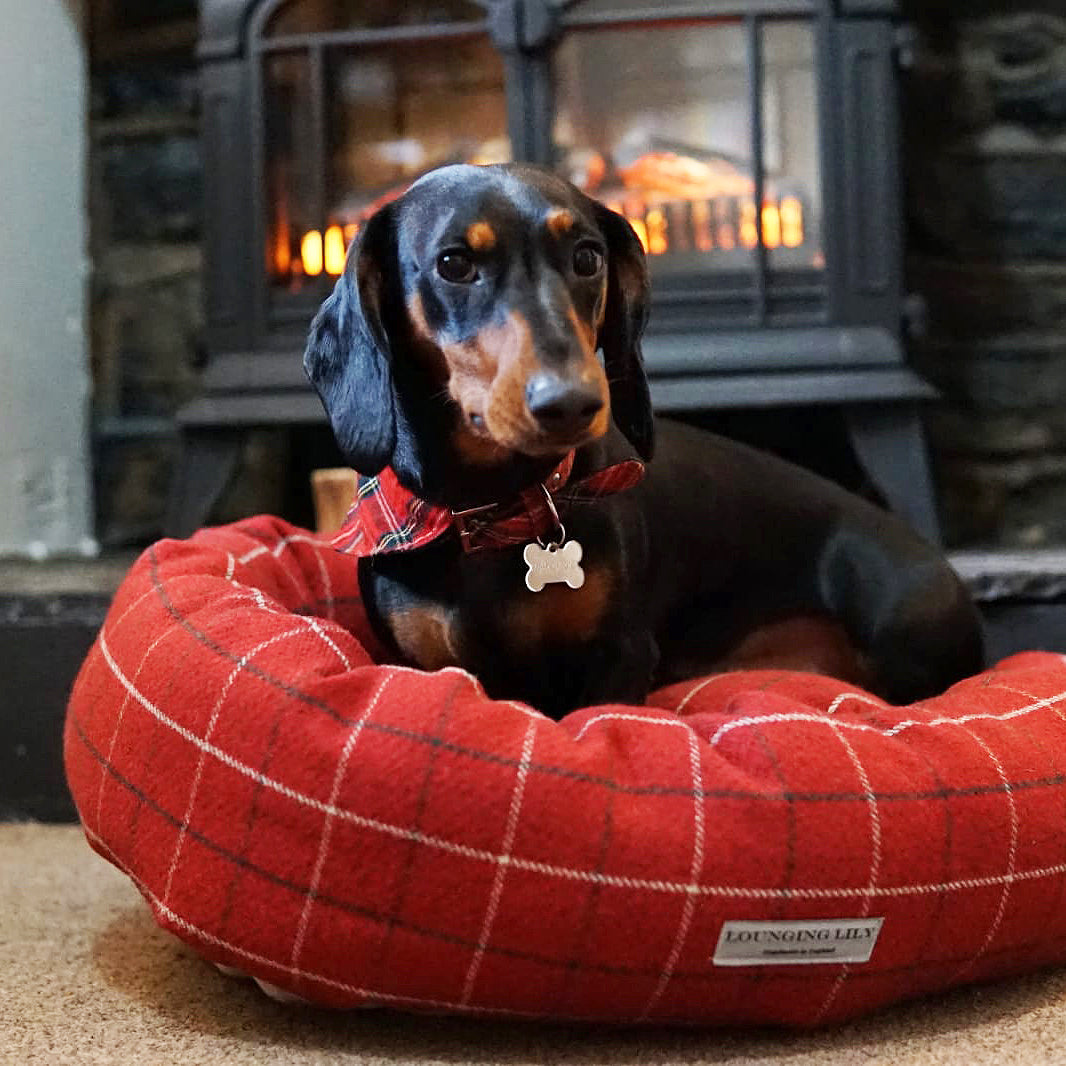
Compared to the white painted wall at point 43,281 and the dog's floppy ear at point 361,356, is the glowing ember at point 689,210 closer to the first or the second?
the white painted wall at point 43,281

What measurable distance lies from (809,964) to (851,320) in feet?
4.06

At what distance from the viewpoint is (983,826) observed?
1.07 m

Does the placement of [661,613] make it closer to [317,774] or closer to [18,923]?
[317,774]

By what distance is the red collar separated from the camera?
4.24 ft

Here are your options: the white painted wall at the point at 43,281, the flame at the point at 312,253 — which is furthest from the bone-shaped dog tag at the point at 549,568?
the white painted wall at the point at 43,281

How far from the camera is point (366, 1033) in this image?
42.4 inches

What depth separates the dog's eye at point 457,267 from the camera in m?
1.22

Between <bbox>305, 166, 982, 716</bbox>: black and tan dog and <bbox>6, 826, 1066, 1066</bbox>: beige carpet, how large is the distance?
36cm

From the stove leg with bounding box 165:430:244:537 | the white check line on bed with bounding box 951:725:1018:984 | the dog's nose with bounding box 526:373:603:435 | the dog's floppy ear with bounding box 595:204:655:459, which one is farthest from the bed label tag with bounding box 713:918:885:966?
the stove leg with bounding box 165:430:244:537

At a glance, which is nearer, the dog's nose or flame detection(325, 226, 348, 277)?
the dog's nose

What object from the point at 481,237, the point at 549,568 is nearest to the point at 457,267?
the point at 481,237

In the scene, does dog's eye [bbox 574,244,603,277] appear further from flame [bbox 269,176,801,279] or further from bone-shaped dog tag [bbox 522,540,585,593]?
flame [bbox 269,176,801,279]

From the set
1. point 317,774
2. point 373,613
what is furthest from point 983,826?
point 373,613

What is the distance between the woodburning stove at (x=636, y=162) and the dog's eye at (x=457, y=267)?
2.81ft
